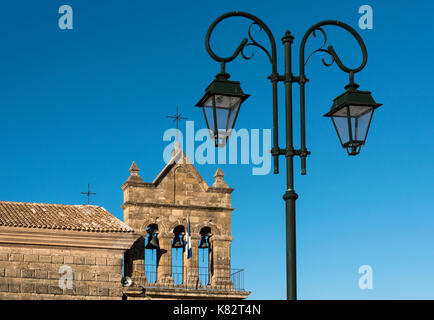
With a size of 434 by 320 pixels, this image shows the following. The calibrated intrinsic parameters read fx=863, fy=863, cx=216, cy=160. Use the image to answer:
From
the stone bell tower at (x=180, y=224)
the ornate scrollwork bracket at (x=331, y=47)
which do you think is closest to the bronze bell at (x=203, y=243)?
the stone bell tower at (x=180, y=224)

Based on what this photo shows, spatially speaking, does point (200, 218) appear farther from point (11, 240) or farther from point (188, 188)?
point (11, 240)

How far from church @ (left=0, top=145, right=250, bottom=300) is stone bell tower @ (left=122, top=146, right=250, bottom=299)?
4 centimetres

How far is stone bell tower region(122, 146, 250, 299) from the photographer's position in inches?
1254

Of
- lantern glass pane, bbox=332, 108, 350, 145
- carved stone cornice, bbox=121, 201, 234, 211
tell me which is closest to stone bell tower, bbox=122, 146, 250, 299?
carved stone cornice, bbox=121, 201, 234, 211

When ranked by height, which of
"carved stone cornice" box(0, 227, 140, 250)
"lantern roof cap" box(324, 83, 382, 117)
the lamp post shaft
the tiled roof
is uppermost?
the tiled roof

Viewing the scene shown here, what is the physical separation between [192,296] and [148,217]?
11.1 ft

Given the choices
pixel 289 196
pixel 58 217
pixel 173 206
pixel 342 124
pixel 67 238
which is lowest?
pixel 289 196

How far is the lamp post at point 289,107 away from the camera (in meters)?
10.3

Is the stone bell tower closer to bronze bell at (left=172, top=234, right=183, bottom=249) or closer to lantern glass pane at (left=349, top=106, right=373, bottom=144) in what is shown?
bronze bell at (left=172, top=234, right=183, bottom=249)

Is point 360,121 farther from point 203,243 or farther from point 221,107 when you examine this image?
point 203,243

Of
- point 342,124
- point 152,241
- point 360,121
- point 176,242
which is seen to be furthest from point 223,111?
point 176,242

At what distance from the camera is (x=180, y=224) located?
3288 centimetres

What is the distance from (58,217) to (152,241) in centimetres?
387

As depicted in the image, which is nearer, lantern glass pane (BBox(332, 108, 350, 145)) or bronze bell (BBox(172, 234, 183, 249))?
lantern glass pane (BBox(332, 108, 350, 145))
